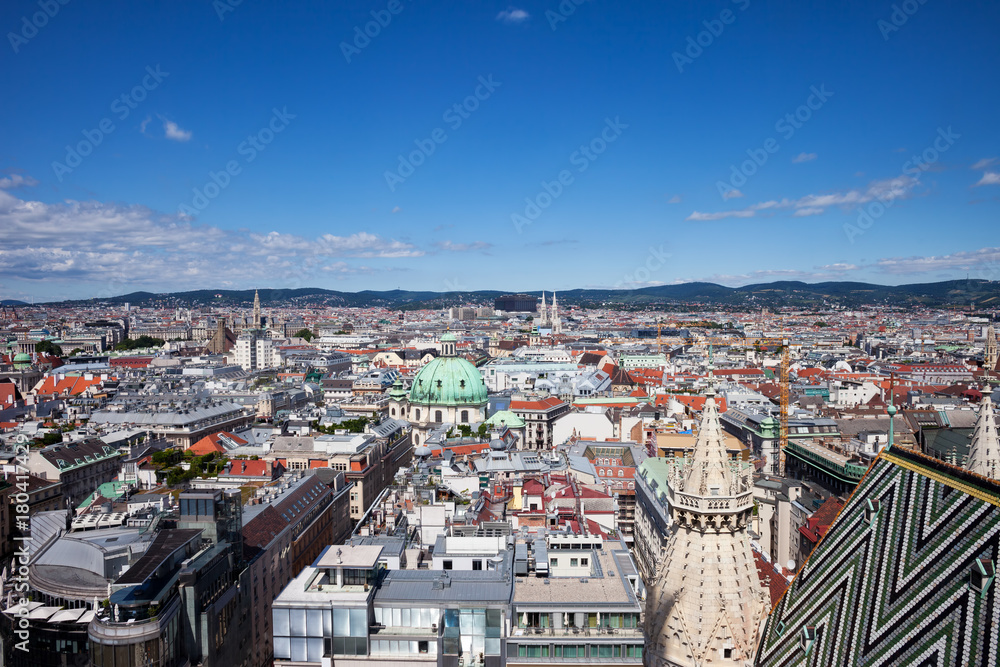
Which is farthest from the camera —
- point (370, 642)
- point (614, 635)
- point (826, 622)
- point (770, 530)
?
point (770, 530)

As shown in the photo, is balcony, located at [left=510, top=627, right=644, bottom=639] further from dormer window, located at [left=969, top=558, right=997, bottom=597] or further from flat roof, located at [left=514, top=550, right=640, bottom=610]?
dormer window, located at [left=969, top=558, right=997, bottom=597]

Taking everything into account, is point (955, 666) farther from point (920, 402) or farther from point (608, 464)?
point (920, 402)

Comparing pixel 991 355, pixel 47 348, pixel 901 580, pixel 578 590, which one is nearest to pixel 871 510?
pixel 901 580

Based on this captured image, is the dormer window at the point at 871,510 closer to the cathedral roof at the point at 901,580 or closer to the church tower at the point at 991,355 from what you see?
the cathedral roof at the point at 901,580

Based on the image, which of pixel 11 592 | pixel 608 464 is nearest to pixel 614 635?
pixel 11 592

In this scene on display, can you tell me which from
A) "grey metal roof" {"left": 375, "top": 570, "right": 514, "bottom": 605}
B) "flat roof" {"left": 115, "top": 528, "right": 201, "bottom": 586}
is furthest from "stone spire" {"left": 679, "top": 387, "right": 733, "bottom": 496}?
"flat roof" {"left": 115, "top": 528, "right": 201, "bottom": 586}

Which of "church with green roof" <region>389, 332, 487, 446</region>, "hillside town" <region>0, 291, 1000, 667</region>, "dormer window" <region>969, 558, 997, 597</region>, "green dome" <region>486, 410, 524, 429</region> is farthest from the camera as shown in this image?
"church with green roof" <region>389, 332, 487, 446</region>
